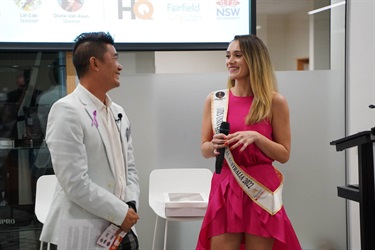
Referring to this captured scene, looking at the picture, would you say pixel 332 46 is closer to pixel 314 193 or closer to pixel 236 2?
pixel 236 2

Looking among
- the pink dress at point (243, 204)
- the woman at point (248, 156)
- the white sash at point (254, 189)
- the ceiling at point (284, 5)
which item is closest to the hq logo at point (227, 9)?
the ceiling at point (284, 5)

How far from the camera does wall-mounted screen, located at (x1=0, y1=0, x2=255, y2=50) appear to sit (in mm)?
3930

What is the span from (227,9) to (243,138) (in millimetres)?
1835

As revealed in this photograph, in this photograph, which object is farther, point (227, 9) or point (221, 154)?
point (227, 9)

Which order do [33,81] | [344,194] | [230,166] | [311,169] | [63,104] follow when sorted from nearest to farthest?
[63,104] → [230,166] → [344,194] → [33,81] → [311,169]

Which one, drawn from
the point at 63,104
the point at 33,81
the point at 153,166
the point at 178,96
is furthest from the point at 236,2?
the point at 63,104

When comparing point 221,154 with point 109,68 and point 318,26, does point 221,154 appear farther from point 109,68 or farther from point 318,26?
point 318,26

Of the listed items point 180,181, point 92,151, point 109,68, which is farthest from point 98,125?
point 180,181

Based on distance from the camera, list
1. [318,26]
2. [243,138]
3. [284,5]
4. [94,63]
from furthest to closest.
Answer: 1. [318,26]
2. [284,5]
3. [243,138]
4. [94,63]

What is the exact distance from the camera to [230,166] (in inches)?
107

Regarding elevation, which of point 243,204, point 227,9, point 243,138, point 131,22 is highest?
point 227,9

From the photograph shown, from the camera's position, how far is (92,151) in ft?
7.29

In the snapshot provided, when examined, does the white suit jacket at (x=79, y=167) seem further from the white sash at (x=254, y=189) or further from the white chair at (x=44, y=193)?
the white chair at (x=44, y=193)

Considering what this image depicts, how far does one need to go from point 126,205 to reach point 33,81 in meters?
2.20
